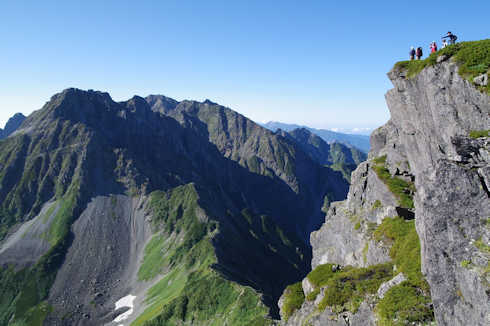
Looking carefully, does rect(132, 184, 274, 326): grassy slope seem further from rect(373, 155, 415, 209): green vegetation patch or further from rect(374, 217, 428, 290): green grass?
rect(374, 217, 428, 290): green grass

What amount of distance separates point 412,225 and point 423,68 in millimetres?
22595

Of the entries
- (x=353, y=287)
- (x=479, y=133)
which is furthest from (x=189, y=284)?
(x=479, y=133)

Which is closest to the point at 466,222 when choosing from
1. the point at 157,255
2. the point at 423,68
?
the point at 423,68

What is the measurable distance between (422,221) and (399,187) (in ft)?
107

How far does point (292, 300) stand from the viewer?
44469 millimetres

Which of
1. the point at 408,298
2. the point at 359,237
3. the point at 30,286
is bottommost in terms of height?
the point at 30,286

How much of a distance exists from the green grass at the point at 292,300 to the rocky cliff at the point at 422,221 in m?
0.17

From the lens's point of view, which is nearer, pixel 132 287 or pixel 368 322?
pixel 368 322

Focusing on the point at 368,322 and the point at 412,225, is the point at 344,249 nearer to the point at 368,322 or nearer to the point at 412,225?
the point at 412,225

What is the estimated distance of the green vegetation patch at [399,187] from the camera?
1899 inches

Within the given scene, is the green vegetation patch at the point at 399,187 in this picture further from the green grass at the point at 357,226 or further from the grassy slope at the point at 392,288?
the green grass at the point at 357,226

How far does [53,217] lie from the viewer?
646ft

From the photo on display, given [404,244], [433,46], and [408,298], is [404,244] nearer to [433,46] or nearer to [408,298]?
[408,298]

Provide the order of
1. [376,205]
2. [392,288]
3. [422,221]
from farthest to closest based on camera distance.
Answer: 1. [376,205]
2. [392,288]
3. [422,221]
